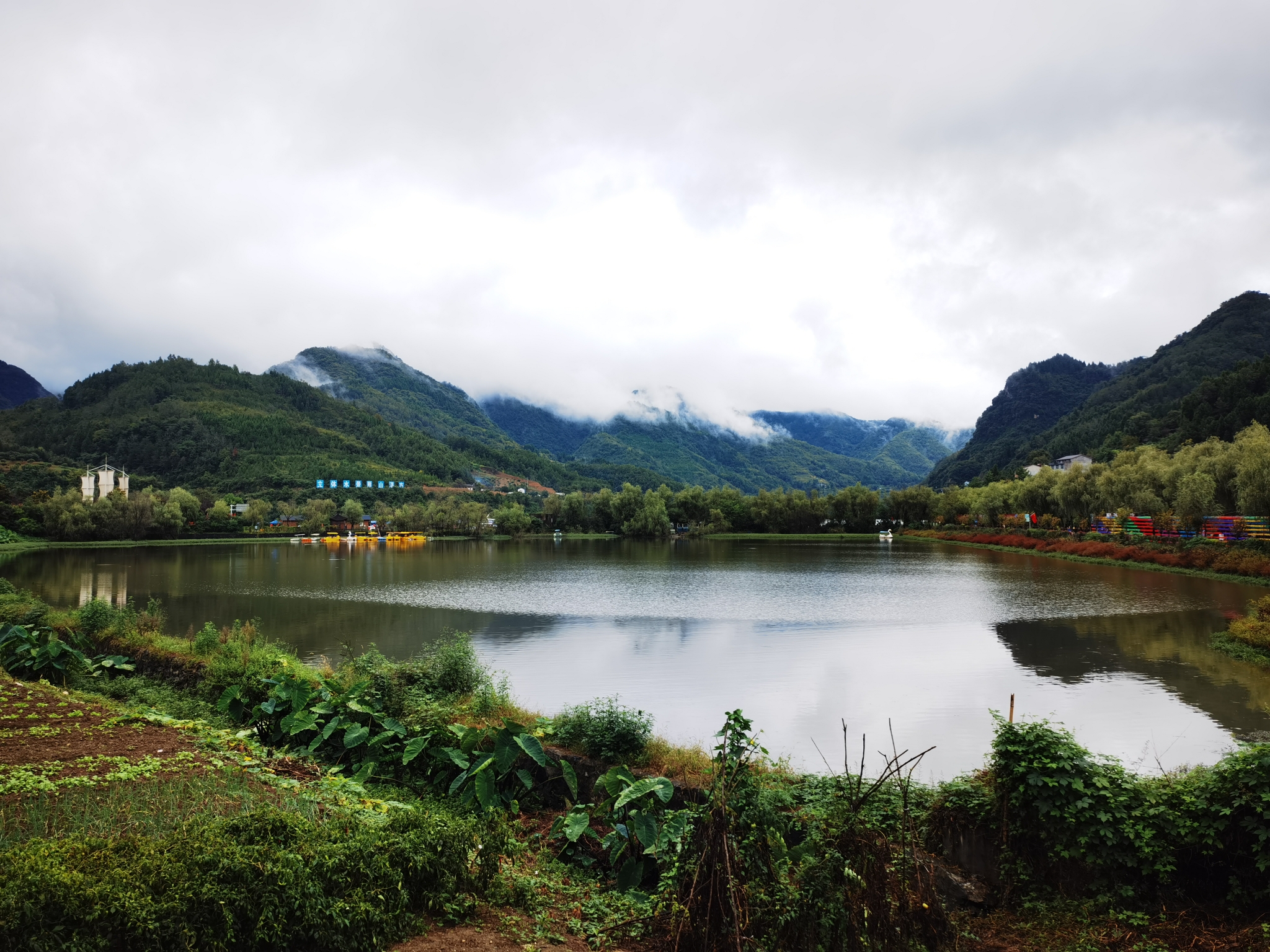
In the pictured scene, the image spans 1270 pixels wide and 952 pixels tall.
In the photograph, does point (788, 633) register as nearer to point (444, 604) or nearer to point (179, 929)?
point (444, 604)

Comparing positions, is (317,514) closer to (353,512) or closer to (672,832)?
(353,512)

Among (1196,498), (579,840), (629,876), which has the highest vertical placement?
(1196,498)

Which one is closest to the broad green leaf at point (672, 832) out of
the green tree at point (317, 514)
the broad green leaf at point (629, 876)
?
the broad green leaf at point (629, 876)

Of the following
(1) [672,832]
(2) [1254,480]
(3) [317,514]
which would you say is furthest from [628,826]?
(3) [317,514]

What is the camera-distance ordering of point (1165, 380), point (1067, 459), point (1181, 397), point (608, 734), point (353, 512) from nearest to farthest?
1. point (608, 734)
2. point (353, 512)
3. point (1181, 397)
4. point (1067, 459)
5. point (1165, 380)

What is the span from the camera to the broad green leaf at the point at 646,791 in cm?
765

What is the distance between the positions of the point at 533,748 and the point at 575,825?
65.7 inches

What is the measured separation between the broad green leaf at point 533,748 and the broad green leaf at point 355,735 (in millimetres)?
2589

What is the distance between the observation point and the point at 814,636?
25.2 m

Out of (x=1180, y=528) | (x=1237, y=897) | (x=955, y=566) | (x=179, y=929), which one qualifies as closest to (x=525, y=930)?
(x=179, y=929)

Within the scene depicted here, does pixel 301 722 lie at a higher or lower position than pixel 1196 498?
lower

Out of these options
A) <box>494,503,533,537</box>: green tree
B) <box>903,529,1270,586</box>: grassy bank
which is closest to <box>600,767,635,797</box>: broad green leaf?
<box>903,529,1270,586</box>: grassy bank

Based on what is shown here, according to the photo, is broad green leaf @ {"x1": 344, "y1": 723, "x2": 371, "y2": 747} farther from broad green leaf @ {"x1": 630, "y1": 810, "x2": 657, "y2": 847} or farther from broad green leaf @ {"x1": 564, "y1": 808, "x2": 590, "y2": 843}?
broad green leaf @ {"x1": 630, "y1": 810, "x2": 657, "y2": 847}

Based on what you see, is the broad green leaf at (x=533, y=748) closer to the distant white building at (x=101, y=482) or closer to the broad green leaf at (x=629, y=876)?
the broad green leaf at (x=629, y=876)
